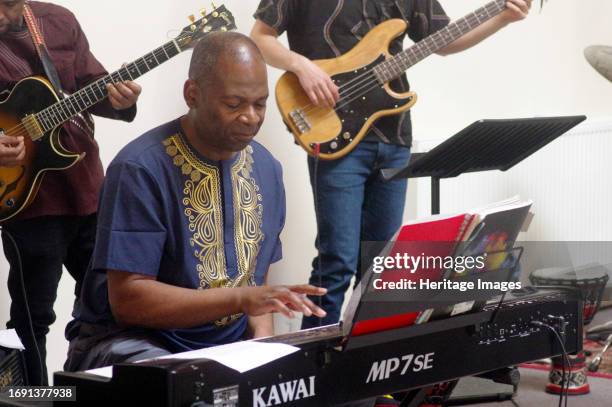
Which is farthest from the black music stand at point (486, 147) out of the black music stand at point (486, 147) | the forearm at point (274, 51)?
the forearm at point (274, 51)

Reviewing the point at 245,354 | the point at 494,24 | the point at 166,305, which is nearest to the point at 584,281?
the point at 494,24

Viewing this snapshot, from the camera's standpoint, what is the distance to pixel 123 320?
73.7 inches

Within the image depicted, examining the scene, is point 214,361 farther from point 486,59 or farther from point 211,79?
point 486,59

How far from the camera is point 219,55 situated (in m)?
1.95

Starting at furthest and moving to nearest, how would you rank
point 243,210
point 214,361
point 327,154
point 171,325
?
point 327,154
point 243,210
point 171,325
point 214,361

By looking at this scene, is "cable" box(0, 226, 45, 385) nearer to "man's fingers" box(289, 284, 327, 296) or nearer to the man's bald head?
the man's bald head

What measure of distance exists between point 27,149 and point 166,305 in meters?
1.08

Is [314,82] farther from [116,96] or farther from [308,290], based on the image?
[308,290]

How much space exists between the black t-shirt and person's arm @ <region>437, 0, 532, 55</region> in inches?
10.3

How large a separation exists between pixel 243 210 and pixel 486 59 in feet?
8.96

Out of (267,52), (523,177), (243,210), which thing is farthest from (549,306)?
(523,177)

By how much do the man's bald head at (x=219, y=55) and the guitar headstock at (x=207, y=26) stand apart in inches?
29.7

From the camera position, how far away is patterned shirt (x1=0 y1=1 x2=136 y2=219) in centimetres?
275

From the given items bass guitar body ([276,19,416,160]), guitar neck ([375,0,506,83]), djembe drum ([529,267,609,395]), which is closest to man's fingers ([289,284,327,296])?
bass guitar body ([276,19,416,160])
